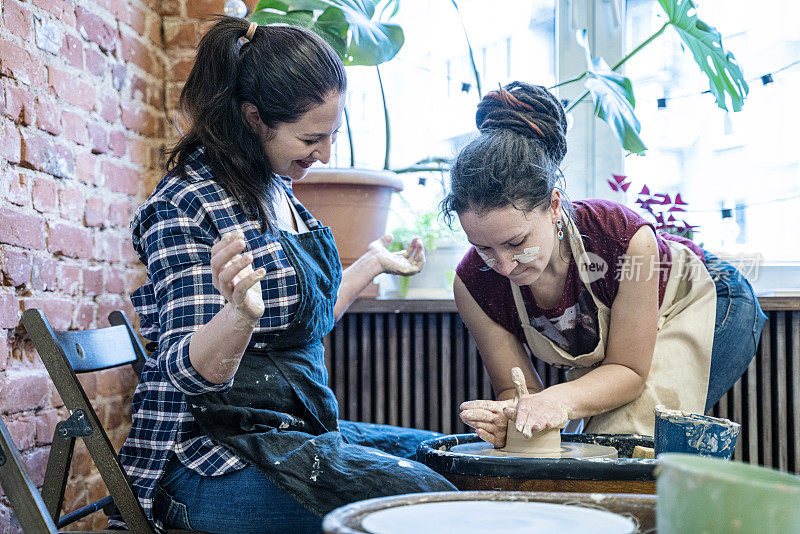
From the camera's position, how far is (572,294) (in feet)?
5.10

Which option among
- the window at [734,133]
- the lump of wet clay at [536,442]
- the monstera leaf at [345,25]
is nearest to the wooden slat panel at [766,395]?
the window at [734,133]

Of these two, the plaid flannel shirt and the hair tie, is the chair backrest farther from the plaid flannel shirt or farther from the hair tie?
the hair tie

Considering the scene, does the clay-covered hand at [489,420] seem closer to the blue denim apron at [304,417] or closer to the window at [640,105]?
the blue denim apron at [304,417]

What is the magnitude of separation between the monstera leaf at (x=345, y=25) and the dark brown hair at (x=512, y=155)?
1.59ft

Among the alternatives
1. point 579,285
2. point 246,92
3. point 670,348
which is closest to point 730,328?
point 670,348

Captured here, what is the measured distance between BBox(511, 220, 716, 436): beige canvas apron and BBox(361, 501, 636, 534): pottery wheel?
1.05 meters

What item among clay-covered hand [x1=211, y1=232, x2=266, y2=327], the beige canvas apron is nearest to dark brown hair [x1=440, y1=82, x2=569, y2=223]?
the beige canvas apron

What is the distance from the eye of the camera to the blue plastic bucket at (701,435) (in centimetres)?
103

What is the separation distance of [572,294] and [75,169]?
112 centimetres

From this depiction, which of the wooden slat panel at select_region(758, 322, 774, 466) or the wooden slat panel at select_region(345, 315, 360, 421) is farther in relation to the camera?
the wooden slat panel at select_region(345, 315, 360, 421)

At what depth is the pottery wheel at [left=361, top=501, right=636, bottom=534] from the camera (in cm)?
47

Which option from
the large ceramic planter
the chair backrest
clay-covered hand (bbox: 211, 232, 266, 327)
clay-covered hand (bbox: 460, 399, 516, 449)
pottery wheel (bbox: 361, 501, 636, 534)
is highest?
the large ceramic planter

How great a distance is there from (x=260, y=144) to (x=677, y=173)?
1491mm

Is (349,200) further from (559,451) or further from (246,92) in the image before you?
(559,451)
